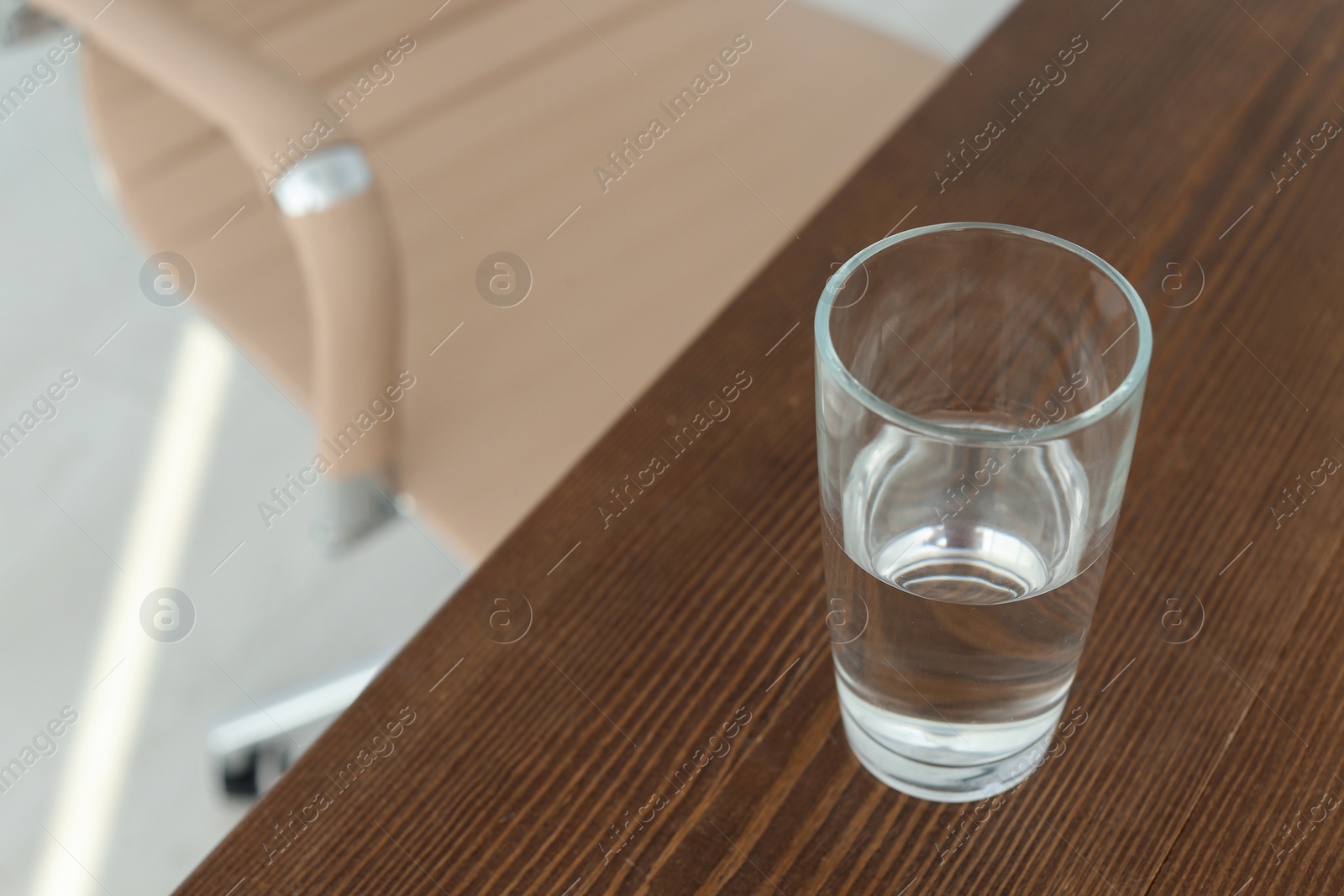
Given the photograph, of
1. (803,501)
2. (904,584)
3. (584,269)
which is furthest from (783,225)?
(904,584)

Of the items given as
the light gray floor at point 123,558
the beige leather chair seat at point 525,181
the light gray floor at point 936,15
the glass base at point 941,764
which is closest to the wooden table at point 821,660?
the glass base at point 941,764

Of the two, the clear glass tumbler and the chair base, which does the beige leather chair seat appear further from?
the clear glass tumbler

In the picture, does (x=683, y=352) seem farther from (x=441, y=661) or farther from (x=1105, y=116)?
(x=1105, y=116)

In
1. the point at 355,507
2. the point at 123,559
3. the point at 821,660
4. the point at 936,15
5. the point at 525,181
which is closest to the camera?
the point at 821,660

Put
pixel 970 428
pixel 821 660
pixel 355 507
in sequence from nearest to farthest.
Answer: pixel 970 428 → pixel 821 660 → pixel 355 507

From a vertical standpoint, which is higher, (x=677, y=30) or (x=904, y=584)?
(x=904, y=584)

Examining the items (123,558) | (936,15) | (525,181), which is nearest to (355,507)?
(525,181)

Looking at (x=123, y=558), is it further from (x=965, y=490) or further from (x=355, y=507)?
(x=965, y=490)
